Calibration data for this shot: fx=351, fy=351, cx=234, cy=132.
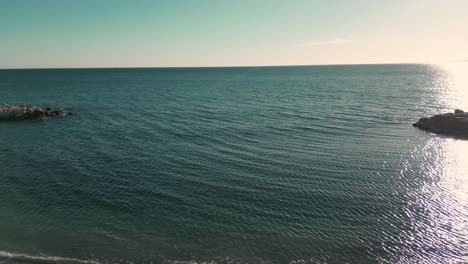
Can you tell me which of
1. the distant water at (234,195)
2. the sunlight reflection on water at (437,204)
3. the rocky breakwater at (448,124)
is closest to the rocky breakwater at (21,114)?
the distant water at (234,195)

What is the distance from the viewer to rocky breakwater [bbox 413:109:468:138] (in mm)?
46562

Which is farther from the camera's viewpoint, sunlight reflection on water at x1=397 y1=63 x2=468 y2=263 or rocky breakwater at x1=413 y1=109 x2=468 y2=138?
rocky breakwater at x1=413 y1=109 x2=468 y2=138

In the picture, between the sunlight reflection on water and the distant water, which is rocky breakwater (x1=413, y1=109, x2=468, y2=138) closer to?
the distant water

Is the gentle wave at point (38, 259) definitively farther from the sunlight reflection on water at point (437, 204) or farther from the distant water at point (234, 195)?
the sunlight reflection on water at point (437, 204)

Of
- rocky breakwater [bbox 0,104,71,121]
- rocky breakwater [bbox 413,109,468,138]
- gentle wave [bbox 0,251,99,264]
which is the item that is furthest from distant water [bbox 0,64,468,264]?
rocky breakwater [bbox 0,104,71,121]

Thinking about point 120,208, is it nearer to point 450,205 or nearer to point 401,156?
point 450,205

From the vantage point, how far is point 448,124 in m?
48.2

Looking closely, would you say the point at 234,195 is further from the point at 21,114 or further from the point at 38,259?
the point at 21,114

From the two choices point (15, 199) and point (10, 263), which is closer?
point (10, 263)

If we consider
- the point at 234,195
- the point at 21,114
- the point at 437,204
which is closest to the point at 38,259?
the point at 234,195

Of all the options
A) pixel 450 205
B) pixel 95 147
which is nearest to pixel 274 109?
pixel 95 147

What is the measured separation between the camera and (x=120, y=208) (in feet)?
76.3

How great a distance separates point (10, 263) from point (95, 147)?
23469 mm

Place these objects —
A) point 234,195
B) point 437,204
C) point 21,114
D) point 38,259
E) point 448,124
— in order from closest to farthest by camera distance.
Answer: point 38,259
point 437,204
point 234,195
point 448,124
point 21,114
